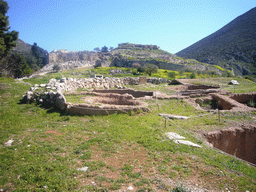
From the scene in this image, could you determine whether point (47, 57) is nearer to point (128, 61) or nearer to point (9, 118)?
point (128, 61)

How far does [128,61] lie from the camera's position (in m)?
61.6

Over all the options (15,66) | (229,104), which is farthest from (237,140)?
(15,66)

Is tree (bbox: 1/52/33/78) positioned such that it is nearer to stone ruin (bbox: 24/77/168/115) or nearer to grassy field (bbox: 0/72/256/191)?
stone ruin (bbox: 24/77/168/115)

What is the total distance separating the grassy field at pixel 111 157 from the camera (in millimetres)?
3885

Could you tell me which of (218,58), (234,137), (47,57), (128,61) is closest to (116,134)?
(234,137)

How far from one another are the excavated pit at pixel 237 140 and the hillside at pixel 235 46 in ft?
179

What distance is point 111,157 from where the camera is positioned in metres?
5.21

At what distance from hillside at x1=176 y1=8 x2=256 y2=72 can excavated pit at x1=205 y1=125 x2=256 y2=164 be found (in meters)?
54.7

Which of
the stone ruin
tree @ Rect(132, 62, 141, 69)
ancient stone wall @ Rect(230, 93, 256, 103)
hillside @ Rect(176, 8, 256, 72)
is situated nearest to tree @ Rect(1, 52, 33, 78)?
the stone ruin

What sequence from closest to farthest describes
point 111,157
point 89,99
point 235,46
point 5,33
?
point 111,157, point 89,99, point 5,33, point 235,46

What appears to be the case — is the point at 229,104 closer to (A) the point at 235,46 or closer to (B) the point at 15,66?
(B) the point at 15,66

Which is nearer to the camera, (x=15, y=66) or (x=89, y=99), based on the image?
(x=89, y=99)

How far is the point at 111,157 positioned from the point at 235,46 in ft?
231

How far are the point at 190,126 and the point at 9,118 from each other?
9.10m
